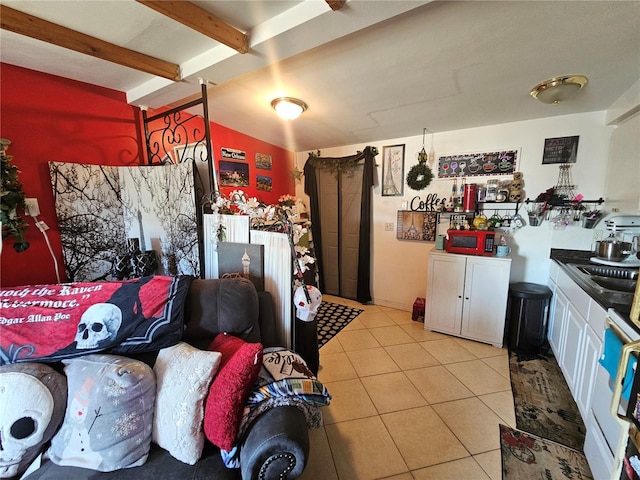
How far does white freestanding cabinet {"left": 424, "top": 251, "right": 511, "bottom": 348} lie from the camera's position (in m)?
2.52

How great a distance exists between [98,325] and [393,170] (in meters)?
3.25

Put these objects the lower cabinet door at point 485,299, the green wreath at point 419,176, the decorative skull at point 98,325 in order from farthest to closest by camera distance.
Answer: the green wreath at point 419,176 → the lower cabinet door at point 485,299 → the decorative skull at point 98,325

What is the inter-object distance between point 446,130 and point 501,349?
2445mm

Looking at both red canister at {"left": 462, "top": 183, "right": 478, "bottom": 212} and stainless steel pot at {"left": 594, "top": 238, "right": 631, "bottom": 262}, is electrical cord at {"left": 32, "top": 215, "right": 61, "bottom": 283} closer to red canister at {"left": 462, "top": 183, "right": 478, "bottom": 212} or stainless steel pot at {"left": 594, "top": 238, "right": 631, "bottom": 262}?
red canister at {"left": 462, "top": 183, "right": 478, "bottom": 212}

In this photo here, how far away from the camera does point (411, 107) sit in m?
2.33

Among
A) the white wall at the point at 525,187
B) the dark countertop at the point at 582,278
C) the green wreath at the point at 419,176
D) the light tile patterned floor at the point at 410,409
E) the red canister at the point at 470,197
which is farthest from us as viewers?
the green wreath at the point at 419,176

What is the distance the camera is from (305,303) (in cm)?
163

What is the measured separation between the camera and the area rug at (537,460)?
4.51ft

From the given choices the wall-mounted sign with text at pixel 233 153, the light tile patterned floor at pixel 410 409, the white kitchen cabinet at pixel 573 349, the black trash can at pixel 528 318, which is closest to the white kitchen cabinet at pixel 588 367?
the white kitchen cabinet at pixel 573 349

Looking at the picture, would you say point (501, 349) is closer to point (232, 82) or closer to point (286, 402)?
point (286, 402)

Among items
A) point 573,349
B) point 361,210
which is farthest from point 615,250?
point 361,210

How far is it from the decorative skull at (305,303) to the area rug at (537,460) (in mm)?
1359

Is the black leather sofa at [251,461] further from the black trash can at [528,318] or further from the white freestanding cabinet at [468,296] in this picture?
the black trash can at [528,318]

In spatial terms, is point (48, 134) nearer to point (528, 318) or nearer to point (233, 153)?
point (233, 153)
